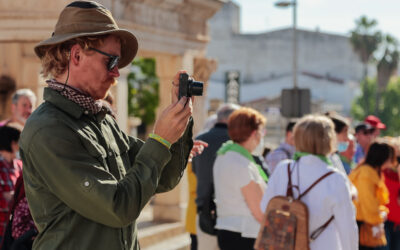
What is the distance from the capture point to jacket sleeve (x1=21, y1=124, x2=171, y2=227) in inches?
77.7

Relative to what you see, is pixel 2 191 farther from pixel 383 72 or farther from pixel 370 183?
pixel 383 72

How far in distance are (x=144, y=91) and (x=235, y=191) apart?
2851cm

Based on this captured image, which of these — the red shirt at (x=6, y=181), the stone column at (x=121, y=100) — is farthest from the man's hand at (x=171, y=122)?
the stone column at (x=121, y=100)

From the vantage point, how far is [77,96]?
7.09ft

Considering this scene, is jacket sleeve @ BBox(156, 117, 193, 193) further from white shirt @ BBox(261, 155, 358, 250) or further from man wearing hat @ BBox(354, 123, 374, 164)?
man wearing hat @ BBox(354, 123, 374, 164)

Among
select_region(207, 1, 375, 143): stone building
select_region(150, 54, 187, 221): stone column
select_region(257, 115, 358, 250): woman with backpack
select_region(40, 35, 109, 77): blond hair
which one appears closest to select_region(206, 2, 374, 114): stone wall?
select_region(207, 1, 375, 143): stone building

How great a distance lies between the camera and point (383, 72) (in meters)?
56.4

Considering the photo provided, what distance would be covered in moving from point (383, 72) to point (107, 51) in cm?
5688

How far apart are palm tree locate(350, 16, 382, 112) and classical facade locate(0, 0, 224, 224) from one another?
46.0m

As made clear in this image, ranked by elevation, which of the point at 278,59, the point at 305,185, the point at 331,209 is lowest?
the point at 331,209

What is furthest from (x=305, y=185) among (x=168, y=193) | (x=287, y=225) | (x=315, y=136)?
(x=168, y=193)

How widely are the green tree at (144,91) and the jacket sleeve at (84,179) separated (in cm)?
2976

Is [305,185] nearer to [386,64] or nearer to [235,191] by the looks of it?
[235,191]

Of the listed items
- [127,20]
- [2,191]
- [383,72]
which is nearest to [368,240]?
[2,191]
